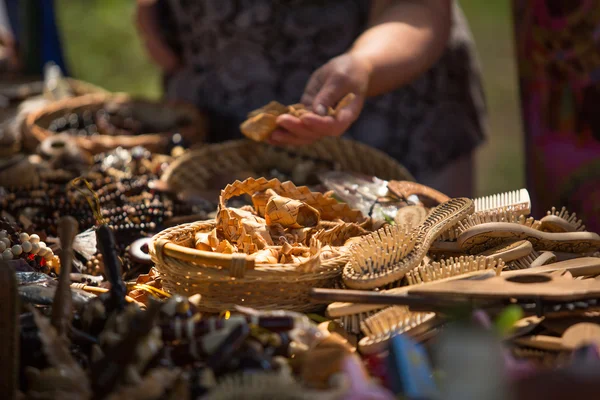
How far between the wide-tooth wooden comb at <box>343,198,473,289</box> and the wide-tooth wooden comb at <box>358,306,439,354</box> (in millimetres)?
56

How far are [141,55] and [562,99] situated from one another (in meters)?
4.02

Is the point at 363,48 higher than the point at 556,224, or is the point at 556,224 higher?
the point at 363,48

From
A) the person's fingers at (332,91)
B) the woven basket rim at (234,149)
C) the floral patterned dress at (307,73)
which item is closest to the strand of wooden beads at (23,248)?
the woven basket rim at (234,149)

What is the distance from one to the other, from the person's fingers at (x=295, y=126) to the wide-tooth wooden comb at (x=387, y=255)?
39 cm

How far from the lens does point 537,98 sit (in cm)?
180

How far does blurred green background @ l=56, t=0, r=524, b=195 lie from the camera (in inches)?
166

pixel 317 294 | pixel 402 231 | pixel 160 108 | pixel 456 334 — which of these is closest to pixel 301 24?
pixel 160 108

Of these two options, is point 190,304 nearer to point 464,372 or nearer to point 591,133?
point 464,372

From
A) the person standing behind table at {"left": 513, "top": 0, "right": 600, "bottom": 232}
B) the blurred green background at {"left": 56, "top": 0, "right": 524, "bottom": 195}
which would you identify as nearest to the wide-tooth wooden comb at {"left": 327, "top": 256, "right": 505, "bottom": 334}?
the person standing behind table at {"left": 513, "top": 0, "right": 600, "bottom": 232}

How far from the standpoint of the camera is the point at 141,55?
5.20m

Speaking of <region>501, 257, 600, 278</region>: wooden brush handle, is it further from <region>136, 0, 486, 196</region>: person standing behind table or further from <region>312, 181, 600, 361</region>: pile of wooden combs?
<region>136, 0, 486, 196</region>: person standing behind table

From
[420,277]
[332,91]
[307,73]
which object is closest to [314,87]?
[332,91]

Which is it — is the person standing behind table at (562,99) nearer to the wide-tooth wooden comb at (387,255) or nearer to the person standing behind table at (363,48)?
the person standing behind table at (363,48)

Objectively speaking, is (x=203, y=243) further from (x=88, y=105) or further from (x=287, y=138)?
(x=88, y=105)
